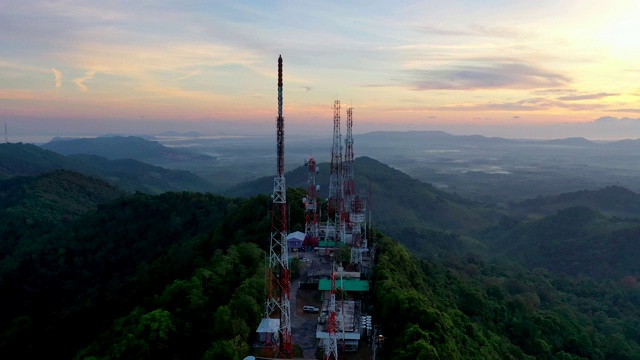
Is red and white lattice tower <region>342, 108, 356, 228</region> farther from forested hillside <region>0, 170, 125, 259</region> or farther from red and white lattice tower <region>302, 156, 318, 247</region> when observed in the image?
forested hillside <region>0, 170, 125, 259</region>

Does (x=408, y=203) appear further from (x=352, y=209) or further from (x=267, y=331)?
(x=267, y=331)

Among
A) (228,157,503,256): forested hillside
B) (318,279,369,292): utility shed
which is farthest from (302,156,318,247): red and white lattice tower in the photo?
(228,157,503,256): forested hillside

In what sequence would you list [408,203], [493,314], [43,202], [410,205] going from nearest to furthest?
[493,314]
[43,202]
[410,205]
[408,203]

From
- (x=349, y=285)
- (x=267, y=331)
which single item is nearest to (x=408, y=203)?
(x=349, y=285)

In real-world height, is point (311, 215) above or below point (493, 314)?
above

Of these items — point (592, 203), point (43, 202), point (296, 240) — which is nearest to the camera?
point (296, 240)

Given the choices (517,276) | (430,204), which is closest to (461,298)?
(517,276)

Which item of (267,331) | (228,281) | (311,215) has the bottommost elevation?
(267,331)

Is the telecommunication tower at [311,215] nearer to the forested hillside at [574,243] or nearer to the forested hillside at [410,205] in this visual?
the forested hillside at [410,205]
